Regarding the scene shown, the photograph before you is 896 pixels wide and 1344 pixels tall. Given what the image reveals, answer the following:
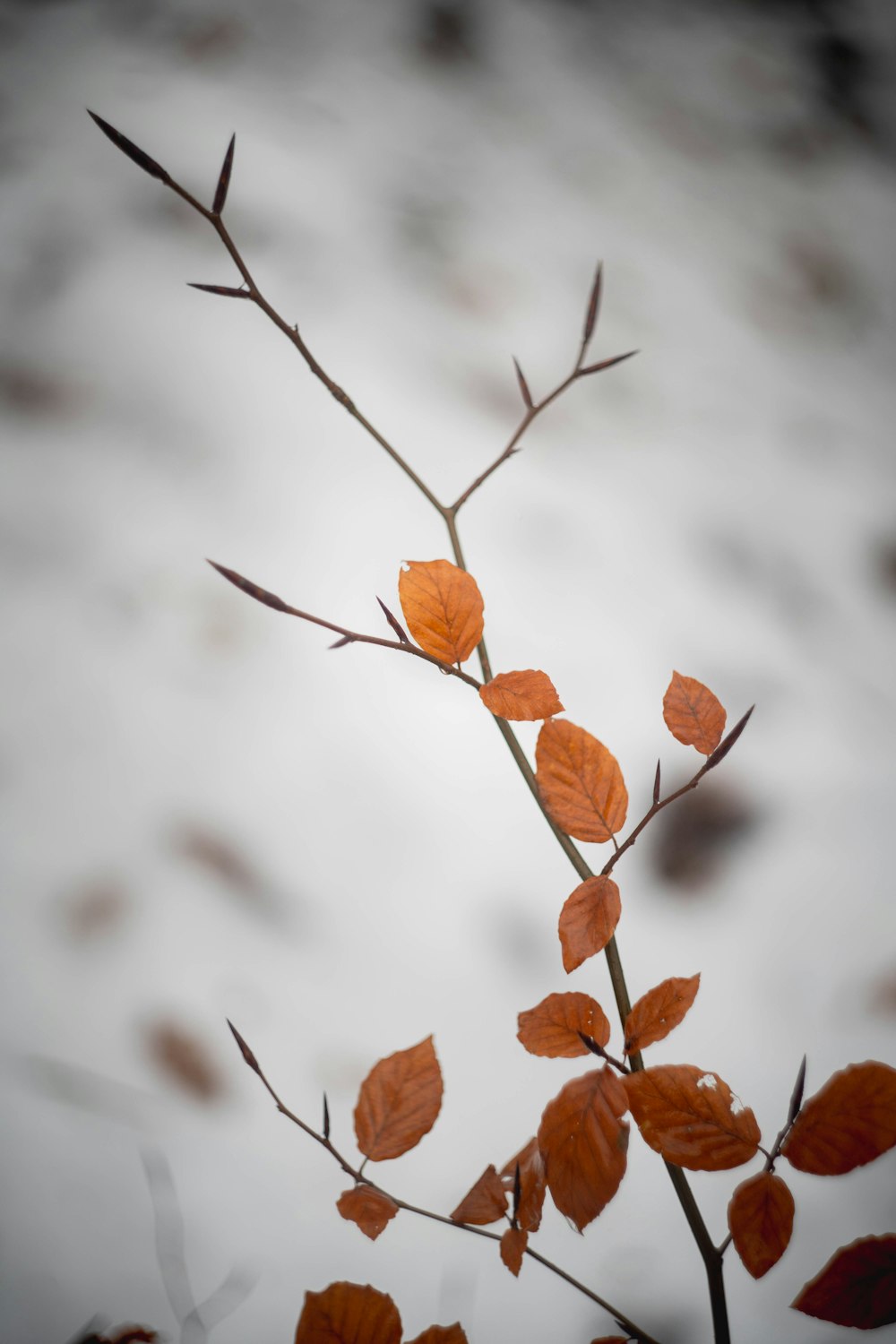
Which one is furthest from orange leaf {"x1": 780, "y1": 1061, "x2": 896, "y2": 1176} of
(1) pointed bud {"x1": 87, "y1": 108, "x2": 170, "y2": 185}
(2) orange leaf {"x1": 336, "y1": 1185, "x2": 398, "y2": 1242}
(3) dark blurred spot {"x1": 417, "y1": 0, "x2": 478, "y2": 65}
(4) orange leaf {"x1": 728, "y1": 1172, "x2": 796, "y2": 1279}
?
(3) dark blurred spot {"x1": 417, "y1": 0, "x2": 478, "y2": 65}

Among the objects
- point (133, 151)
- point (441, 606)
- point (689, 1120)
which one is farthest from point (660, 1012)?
point (133, 151)

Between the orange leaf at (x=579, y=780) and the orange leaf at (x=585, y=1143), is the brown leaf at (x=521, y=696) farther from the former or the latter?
the orange leaf at (x=585, y=1143)

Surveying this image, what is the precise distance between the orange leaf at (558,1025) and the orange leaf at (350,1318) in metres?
0.08

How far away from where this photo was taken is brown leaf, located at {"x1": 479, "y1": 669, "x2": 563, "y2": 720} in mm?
239

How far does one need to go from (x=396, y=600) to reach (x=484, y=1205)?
0.22m

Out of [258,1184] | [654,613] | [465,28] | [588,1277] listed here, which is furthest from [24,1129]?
[465,28]

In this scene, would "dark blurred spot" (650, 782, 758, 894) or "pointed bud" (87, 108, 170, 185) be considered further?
"dark blurred spot" (650, 782, 758, 894)

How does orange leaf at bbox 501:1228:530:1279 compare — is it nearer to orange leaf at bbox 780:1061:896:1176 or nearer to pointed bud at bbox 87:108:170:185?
orange leaf at bbox 780:1061:896:1176

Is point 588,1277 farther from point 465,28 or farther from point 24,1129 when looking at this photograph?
point 465,28

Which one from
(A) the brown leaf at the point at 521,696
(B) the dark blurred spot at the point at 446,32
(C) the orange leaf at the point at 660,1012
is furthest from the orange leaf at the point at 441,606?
(B) the dark blurred spot at the point at 446,32

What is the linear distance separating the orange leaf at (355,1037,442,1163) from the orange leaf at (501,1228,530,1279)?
0.13ft

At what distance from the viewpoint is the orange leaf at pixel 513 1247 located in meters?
0.24

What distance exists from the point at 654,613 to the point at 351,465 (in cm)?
15

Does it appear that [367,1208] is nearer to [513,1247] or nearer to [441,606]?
[513,1247]
